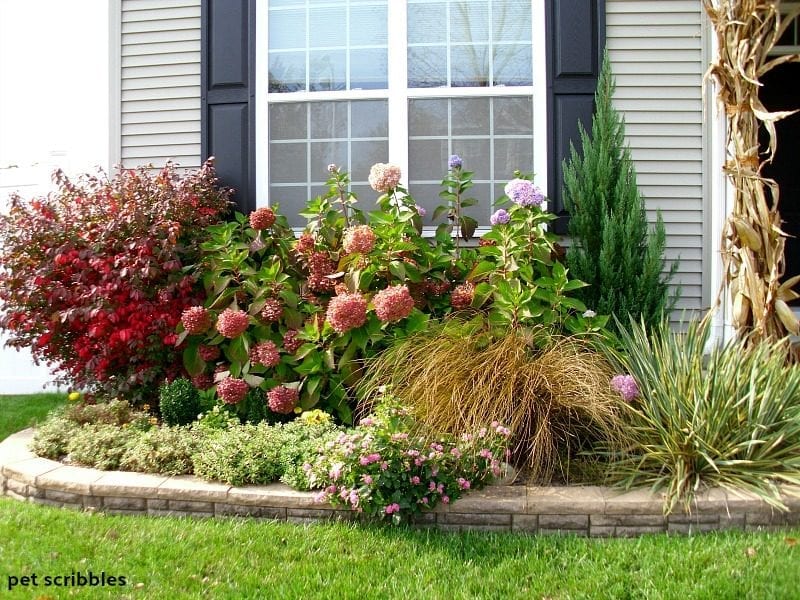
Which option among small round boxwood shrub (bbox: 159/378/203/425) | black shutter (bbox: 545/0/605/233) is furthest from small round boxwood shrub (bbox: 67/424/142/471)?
black shutter (bbox: 545/0/605/233)

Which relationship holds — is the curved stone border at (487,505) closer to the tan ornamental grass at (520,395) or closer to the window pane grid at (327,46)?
the tan ornamental grass at (520,395)

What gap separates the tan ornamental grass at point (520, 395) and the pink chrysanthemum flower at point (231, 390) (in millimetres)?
764

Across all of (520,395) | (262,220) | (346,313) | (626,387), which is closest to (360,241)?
(346,313)

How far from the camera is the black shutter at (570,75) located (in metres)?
4.84

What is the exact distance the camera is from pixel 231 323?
13.0 feet

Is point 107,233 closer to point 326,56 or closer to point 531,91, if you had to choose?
point 326,56

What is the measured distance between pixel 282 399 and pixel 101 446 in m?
0.93

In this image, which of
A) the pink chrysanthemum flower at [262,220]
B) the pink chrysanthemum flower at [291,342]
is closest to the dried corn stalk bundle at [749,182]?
the pink chrysanthemum flower at [291,342]

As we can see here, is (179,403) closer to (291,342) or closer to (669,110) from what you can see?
(291,342)

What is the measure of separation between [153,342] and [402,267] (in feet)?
5.07

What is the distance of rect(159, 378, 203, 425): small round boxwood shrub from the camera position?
3971mm

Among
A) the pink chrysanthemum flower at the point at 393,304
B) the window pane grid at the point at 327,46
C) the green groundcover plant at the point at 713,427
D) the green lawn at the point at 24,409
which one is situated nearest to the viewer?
the green groundcover plant at the point at 713,427

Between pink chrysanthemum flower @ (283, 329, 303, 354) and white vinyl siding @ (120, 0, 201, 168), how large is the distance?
1.89 metres

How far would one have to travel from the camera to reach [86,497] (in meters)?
3.26
